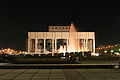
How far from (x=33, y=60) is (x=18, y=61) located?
216 centimetres

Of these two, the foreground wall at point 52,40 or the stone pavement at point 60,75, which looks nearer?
the stone pavement at point 60,75

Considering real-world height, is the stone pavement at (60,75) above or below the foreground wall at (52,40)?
below

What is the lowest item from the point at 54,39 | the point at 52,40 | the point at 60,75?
the point at 60,75

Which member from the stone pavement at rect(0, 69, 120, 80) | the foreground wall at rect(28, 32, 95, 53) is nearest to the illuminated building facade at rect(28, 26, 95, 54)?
the foreground wall at rect(28, 32, 95, 53)

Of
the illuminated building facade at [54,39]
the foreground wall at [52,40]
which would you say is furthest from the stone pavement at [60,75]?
the foreground wall at [52,40]

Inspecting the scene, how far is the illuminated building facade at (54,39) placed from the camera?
3563 inches

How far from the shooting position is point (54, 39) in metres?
93.7

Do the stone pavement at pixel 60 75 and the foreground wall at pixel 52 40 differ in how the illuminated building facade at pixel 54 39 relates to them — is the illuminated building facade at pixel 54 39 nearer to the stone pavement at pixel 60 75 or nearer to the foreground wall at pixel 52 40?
the foreground wall at pixel 52 40

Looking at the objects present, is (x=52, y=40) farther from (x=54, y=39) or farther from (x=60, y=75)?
(x=60, y=75)

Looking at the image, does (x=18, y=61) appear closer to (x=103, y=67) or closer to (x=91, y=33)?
(x=103, y=67)

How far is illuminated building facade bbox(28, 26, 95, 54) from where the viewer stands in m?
90.5

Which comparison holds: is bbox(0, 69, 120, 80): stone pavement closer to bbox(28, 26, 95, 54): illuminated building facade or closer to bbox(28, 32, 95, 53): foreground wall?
bbox(28, 26, 95, 54): illuminated building facade

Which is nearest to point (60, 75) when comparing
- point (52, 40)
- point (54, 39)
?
point (52, 40)

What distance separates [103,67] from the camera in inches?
789
